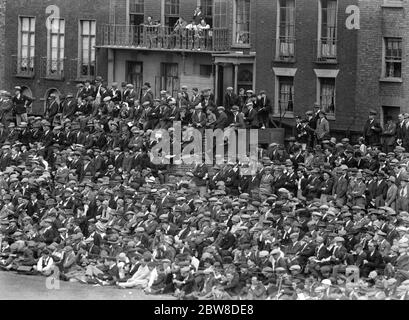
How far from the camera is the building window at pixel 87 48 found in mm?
84688

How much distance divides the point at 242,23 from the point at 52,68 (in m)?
12.4

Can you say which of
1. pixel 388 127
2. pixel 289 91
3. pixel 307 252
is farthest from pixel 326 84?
pixel 307 252

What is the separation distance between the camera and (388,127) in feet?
213

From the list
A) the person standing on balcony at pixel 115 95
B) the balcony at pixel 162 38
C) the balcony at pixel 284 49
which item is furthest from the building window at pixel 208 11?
the person standing on balcony at pixel 115 95

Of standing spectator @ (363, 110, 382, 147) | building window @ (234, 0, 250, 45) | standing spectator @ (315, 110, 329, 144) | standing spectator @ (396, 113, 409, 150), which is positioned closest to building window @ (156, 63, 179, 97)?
building window @ (234, 0, 250, 45)

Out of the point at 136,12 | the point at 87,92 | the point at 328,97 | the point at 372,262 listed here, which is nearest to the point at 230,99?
the point at 328,97

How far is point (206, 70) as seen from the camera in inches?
3137

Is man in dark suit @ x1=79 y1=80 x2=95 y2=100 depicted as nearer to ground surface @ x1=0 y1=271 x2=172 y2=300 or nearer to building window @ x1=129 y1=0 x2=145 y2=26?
building window @ x1=129 y1=0 x2=145 y2=26

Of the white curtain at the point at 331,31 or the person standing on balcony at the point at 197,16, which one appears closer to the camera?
the white curtain at the point at 331,31

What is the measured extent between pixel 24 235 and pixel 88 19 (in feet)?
83.2

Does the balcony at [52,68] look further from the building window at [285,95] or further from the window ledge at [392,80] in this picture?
the window ledge at [392,80]

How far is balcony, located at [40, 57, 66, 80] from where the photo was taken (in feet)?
281

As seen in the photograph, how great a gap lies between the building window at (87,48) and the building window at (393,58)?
1789 centimetres

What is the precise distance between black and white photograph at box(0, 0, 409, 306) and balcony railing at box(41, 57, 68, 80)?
0.32 feet
